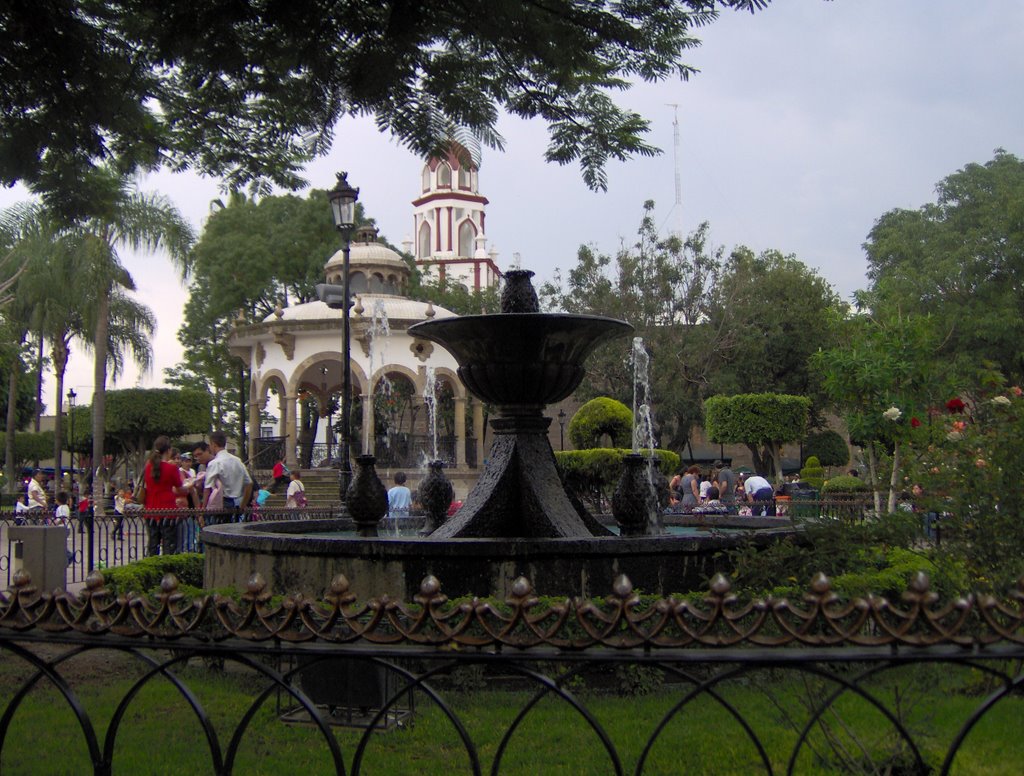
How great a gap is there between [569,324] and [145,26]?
369 cm

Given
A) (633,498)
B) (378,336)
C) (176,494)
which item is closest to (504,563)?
(633,498)

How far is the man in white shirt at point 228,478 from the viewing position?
1169cm

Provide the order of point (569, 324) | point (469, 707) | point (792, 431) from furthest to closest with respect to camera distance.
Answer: point (792, 431) < point (569, 324) < point (469, 707)

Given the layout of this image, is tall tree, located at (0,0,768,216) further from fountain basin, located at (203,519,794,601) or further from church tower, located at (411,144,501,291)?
church tower, located at (411,144,501,291)

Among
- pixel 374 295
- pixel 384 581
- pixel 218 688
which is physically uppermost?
pixel 374 295

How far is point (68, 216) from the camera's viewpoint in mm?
5793

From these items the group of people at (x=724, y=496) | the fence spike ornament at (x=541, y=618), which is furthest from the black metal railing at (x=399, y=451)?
the fence spike ornament at (x=541, y=618)

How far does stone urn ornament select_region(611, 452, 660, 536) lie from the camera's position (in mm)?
7570

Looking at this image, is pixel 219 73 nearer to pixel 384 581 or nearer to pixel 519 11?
pixel 519 11

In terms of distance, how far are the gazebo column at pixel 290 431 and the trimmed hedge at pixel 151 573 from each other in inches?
811

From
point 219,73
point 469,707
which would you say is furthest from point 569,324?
point 219,73

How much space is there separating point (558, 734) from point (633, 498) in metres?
2.90

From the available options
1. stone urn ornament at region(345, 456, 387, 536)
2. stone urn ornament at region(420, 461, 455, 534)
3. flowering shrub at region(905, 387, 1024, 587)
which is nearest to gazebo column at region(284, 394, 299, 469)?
stone urn ornament at region(420, 461, 455, 534)

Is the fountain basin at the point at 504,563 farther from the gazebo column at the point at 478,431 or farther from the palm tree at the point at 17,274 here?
the gazebo column at the point at 478,431
